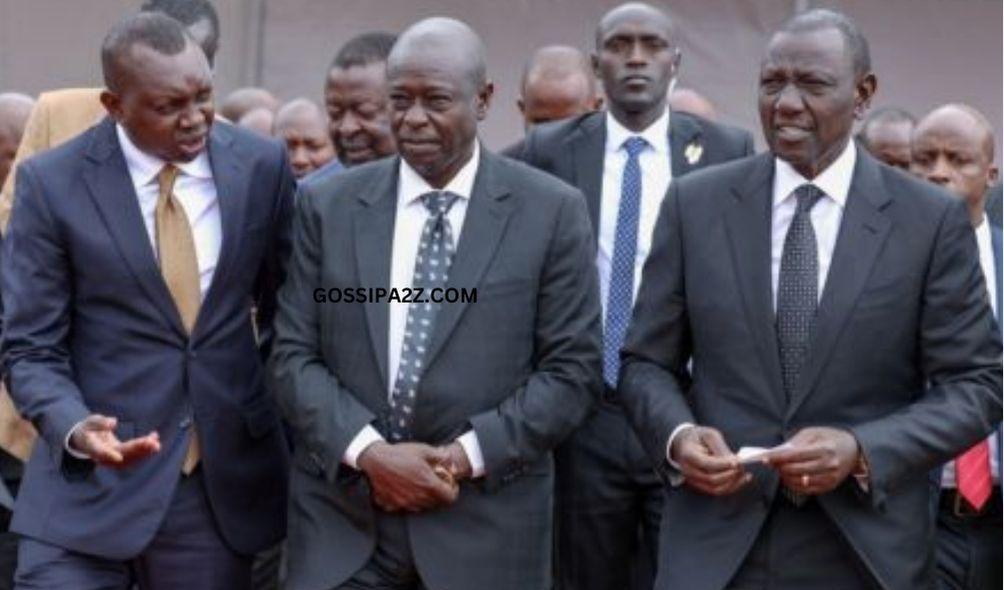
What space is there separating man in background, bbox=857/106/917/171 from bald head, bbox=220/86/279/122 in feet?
10.6

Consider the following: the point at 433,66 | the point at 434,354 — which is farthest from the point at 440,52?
the point at 434,354

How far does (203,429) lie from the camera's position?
6688 mm

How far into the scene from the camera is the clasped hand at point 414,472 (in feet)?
20.2

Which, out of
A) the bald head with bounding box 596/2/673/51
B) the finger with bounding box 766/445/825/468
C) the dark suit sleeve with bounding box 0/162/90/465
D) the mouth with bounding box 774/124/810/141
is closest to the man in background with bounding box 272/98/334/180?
the bald head with bounding box 596/2/673/51

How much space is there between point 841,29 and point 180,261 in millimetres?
2047

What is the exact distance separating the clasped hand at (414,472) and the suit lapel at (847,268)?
3.09 ft

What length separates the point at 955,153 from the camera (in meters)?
8.16

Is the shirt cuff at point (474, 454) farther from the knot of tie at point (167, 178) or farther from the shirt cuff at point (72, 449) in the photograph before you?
the knot of tie at point (167, 178)

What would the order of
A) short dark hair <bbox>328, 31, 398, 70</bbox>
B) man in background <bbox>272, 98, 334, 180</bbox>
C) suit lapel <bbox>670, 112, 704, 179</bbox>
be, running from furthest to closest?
man in background <bbox>272, 98, 334, 180</bbox> < short dark hair <bbox>328, 31, 398, 70</bbox> < suit lapel <bbox>670, 112, 704, 179</bbox>

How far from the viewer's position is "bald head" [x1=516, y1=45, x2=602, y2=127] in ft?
30.5

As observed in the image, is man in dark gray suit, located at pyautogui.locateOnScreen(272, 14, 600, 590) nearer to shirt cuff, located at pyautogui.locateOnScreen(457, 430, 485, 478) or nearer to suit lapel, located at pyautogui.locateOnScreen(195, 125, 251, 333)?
shirt cuff, located at pyautogui.locateOnScreen(457, 430, 485, 478)

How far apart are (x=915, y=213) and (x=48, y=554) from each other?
267 centimetres

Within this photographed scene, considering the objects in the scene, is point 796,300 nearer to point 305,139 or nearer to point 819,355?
point 819,355

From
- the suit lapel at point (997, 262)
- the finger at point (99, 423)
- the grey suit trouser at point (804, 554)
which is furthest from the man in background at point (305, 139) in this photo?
the grey suit trouser at point (804, 554)
